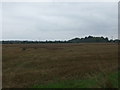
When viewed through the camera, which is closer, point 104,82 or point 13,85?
point 104,82

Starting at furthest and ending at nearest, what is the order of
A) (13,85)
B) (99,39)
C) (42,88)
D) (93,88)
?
(99,39)
(13,85)
(42,88)
(93,88)

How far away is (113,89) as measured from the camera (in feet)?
32.5

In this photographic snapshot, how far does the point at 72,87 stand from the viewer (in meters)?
12.5

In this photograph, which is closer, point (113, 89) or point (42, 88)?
point (113, 89)

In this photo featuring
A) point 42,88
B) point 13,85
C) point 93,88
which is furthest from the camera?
point 13,85

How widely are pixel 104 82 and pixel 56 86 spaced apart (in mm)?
3625

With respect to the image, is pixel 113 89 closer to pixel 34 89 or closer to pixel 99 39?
pixel 34 89

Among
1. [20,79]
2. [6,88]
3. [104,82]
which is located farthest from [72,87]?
[20,79]

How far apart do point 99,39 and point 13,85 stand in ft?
550

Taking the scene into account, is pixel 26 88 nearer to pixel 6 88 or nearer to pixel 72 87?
pixel 6 88

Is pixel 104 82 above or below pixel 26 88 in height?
above

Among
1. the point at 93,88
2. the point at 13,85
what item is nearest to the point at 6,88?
the point at 13,85

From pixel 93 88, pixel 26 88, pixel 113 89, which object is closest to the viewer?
pixel 113 89

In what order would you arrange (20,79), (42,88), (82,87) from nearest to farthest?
(82,87), (42,88), (20,79)
